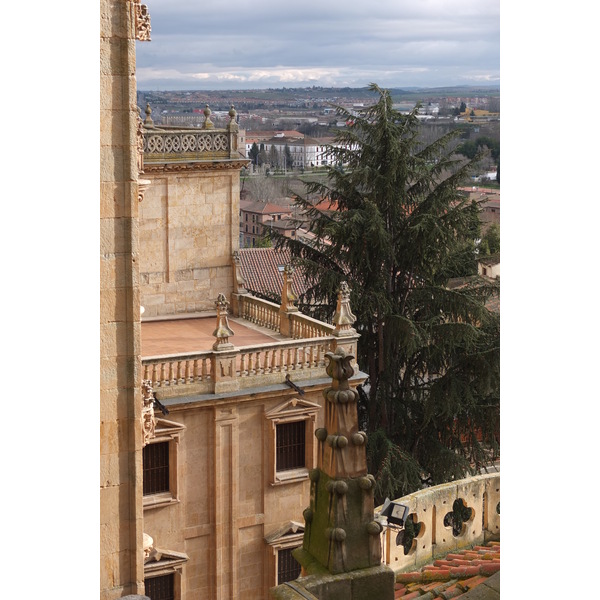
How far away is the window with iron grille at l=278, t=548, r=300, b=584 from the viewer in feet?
57.0

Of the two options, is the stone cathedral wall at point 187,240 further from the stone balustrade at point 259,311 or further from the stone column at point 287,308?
the stone column at point 287,308

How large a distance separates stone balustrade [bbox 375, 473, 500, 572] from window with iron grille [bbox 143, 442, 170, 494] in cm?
759

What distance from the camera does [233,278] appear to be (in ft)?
68.2

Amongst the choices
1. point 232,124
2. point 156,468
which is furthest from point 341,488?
point 232,124

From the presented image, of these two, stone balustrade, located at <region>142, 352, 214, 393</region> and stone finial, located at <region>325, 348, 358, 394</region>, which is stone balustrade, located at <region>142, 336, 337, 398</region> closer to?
stone balustrade, located at <region>142, 352, 214, 393</region>

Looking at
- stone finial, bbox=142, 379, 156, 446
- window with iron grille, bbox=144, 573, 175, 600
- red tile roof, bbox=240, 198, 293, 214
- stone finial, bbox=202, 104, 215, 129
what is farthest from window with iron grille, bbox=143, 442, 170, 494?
red tile roof, bbox=240, 198, 293, 214

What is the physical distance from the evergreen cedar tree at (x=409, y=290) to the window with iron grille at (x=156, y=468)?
4848 millimetres

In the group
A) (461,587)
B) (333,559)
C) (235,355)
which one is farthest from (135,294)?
(235,355)

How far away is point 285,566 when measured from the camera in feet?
57.3

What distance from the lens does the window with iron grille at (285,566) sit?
17375 millimetres

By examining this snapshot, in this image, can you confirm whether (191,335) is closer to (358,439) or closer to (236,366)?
(236,366)

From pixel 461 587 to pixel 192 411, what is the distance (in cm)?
959

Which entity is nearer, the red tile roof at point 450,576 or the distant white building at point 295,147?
the red tile roof at point 450,576

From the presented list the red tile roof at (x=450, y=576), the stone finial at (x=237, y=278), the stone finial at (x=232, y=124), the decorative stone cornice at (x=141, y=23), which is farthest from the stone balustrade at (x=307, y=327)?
the decorative stone cornice at (x=141, y=23)
